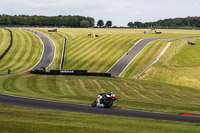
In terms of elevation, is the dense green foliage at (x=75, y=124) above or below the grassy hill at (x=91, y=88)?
above

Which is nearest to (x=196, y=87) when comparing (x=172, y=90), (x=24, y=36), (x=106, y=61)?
(x=172, y=90)

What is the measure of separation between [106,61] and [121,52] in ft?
27.8

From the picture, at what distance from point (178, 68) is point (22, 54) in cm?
4633

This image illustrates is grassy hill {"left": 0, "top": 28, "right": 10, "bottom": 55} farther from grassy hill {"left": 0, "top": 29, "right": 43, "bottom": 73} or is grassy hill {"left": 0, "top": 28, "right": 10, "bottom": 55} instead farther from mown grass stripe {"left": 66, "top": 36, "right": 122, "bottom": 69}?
mown grass stripe {"left": 66, "top": 36, "right": 122, "bottom": 69}

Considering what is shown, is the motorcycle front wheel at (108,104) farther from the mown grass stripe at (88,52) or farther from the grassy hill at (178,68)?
the mown grass stripe at (88,52)

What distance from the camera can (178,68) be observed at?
71.1m

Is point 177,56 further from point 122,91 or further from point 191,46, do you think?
point 122,91

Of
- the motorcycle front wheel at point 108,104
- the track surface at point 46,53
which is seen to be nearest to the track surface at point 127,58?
the track surface at point 46,53

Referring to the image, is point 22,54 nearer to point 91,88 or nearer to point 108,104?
point 91,88

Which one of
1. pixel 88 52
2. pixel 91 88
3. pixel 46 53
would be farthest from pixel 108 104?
pixel 46 53

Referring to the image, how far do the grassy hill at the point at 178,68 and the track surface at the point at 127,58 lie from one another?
7067 millimetres

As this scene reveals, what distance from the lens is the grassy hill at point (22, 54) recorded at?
81.9 meters

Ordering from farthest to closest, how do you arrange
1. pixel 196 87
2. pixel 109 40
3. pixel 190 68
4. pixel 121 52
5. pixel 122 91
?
1. pixel 109 40
2. pixel 121 52
3. pixel 190 68
4. pixel 196 87
5. pixel 122 91

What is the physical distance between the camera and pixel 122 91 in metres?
46.0
